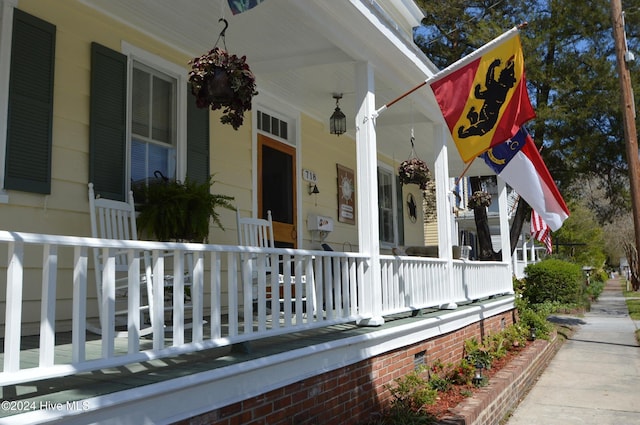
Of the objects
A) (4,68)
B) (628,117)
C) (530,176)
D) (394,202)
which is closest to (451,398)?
Result: (530,176)

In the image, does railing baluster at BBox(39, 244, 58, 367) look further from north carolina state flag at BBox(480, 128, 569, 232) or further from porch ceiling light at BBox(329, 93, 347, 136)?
north carolina state flag at BBox(480, 128, 569, 232)

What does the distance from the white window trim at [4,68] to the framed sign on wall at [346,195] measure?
5399 millimetres

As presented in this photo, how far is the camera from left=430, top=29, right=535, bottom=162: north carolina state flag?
5262 millimetres

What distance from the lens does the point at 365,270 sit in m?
5.09

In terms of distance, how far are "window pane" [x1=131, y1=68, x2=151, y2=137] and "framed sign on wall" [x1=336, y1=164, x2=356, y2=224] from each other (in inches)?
157

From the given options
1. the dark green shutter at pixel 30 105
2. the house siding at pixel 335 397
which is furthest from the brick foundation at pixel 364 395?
the dark green shutter at pixel 30 105

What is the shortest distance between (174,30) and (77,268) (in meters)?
3.59

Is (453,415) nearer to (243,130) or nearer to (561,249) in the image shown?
(243,130)

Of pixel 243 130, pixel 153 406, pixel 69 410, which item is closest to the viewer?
pixel 69 410

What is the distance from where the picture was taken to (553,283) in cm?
1554

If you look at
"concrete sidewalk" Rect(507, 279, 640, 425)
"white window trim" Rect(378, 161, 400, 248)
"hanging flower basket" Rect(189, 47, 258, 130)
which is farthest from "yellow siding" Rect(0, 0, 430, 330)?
"white window trim" Rect(378, 161, 400, 248)

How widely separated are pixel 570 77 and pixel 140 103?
10168 mm

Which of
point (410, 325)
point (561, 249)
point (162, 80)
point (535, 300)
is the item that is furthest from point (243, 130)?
point (561, 249)

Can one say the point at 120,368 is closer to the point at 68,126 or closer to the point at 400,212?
the point at 68,126
